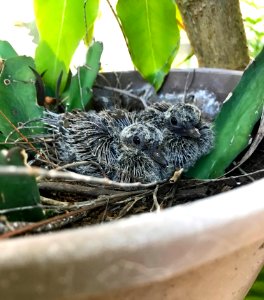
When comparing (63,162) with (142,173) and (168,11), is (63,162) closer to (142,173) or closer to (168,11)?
(142,173)

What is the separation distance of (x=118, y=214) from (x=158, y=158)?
156 millimetres

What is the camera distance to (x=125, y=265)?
0.28 metres

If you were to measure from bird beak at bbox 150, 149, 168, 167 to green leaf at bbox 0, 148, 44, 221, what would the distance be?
255 millimetres

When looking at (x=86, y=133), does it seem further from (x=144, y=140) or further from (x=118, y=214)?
(x=118, y=214)

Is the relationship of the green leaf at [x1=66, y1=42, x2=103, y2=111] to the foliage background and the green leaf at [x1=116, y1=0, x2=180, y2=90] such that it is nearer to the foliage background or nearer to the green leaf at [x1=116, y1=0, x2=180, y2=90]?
the green leaf at [x1=116, y1=0, x2=180, y2=90]

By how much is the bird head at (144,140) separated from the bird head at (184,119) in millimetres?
52

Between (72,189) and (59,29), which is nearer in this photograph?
(72,189)

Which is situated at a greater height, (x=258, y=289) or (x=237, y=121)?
(x=237, y=121)

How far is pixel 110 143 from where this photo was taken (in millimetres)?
691

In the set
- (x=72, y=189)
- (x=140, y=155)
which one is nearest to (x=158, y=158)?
(x=140, y=155)

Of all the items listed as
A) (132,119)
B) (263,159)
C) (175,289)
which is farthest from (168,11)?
(175,289)

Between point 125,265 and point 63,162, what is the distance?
1.35 ft

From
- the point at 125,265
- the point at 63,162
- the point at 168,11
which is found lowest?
the point at 63,162

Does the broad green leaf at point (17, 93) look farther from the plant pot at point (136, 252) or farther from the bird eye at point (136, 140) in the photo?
the plant pot at point (136, 252)
